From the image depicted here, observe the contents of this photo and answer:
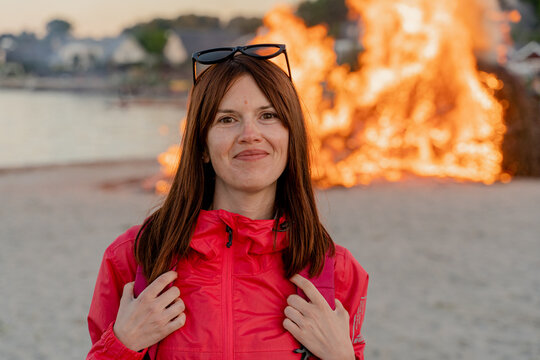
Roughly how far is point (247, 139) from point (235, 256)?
39cm

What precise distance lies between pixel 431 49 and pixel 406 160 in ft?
8.84

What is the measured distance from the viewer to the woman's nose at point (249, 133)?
1754mm

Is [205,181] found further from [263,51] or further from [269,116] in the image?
[263,51]

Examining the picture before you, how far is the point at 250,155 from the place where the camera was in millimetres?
1793

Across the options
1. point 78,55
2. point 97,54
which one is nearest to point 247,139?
point 97,54

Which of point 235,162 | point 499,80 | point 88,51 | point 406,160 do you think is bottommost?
point 406,160

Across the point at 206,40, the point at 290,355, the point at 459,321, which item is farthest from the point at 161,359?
the point at 206,40

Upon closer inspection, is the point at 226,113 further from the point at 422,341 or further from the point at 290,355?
the point at 422,341

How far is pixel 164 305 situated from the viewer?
1.65m

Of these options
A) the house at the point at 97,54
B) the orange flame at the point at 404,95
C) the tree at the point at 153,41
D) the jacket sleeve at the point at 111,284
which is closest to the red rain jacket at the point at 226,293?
the jacket sleeve at the point at 111,284

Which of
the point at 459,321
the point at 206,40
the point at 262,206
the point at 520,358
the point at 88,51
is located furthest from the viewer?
the point at 88,51

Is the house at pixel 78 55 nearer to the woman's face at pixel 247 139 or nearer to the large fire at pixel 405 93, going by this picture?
the large fire at pixel 405 93

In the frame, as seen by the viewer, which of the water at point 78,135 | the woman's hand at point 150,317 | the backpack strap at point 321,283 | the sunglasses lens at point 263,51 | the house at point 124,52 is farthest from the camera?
the house at point 124,52

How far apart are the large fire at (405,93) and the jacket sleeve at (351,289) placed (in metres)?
10.2
